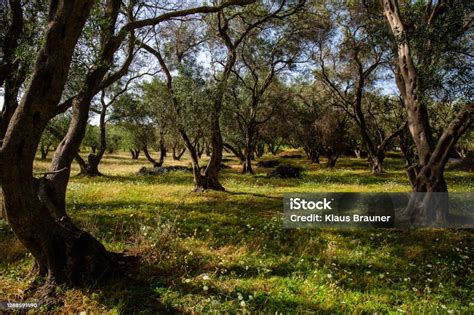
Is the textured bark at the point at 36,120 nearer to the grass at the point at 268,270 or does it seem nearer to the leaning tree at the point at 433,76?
the grass at the point at 268,270

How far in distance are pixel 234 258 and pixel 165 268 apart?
1.66 meters

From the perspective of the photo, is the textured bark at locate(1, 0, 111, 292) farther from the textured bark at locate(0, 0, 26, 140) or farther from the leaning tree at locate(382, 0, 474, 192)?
the leaning tree at locate(382, 0, 474, 192)

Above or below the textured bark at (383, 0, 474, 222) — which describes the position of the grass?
below

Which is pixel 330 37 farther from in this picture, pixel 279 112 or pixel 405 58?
pixel 405 58

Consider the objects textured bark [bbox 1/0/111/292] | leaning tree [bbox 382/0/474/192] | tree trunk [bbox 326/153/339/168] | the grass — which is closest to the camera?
textured bark [bbox 1/0/111/292]

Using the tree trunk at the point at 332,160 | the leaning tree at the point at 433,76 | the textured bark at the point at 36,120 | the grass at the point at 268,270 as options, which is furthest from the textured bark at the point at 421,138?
the tree trunk at the point at 332,160

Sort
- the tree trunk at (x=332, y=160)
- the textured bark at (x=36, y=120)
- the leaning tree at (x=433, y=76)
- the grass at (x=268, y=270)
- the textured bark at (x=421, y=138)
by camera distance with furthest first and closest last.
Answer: the tree trunk at (x=332, y=160) → the textured bark at (x=421, y=138) → the leaning tree at (x=433, y=76) → the grass at (x=268, y=270) → the textured bark at (x=36, y=120)

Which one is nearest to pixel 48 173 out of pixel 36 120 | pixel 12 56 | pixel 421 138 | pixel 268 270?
pixel 36 120

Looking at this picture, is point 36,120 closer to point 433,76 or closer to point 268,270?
point 268,270

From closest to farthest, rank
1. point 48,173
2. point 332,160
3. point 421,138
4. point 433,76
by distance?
1. point 48,173
2. point 433,76
3. point 421,138
4. point 332,160

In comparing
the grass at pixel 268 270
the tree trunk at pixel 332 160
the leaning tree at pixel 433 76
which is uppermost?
the leaning tree at pixel 433 76

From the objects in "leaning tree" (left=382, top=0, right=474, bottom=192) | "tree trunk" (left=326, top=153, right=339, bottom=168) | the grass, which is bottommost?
the grass

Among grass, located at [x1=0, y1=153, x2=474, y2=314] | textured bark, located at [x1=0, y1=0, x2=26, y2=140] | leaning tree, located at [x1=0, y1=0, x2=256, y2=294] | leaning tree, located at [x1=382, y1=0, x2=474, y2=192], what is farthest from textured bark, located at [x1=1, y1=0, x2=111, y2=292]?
leaning tree, located at [x1=382, y1=0, x2=474, y2=192]

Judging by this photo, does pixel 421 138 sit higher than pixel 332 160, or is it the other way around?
pixel 421 138
